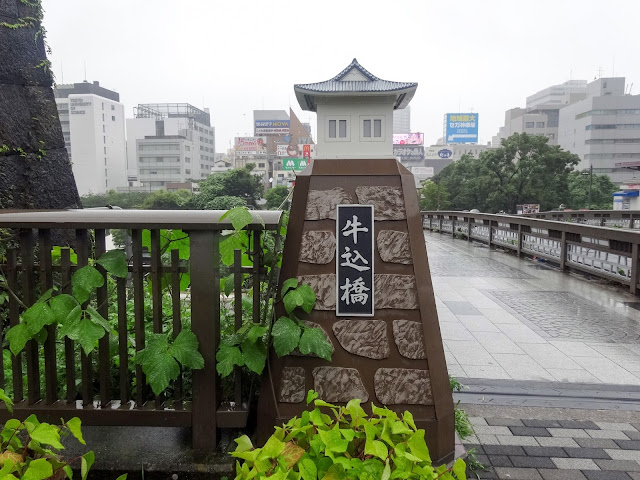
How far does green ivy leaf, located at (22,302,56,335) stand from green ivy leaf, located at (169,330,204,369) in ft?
1.72

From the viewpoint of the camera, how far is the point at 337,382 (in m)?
2.21

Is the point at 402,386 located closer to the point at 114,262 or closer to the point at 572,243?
the point at 114,262

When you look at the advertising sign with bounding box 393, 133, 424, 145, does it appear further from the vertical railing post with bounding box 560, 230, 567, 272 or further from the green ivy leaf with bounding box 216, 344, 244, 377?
the green ivy leaf with bounding box 216, 344, 244, 377

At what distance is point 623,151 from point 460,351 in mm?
78396

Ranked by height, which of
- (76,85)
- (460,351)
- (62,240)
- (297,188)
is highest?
(76,85)

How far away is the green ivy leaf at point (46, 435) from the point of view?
1.28 m

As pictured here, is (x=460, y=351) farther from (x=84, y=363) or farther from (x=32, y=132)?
(x=32, y=132)

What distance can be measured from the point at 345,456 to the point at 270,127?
111832 mm

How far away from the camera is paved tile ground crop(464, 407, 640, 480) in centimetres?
252

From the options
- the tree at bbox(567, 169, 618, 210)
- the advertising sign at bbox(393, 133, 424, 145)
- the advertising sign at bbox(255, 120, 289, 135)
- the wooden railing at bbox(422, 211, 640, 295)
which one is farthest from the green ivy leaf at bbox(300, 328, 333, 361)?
the advertising sign at bbox(255, 120, 289, 135)

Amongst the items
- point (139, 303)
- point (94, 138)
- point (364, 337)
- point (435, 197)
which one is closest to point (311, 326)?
point (364, 337)

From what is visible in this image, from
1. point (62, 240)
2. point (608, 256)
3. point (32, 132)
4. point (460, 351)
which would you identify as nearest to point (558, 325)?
point (460, 351)

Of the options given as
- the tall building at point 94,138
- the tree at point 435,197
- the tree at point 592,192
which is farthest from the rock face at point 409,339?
the tall building at point 94,138

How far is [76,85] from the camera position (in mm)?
60531
